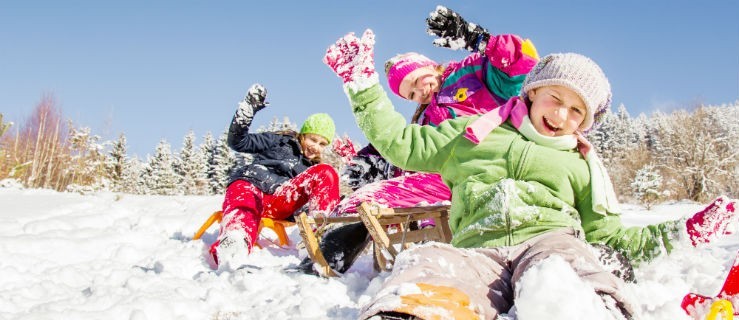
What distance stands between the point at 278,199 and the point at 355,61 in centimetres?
254

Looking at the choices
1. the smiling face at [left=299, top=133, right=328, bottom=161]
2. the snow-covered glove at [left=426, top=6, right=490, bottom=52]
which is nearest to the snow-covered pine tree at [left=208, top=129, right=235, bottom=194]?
the smiling face at [left=299, top=133, right=328, bottom=161]

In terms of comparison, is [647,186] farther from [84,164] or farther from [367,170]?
[84,164]

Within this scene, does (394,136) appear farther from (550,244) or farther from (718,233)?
(718,233)

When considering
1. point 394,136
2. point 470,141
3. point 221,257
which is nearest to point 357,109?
point 394,136

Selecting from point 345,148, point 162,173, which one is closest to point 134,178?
point 162,173

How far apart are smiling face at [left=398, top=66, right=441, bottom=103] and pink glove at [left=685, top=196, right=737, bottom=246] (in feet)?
5.48

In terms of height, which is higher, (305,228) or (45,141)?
(45,141)

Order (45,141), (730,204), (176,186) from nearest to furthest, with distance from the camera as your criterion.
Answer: (730,204)
(45,141)
(176,186)

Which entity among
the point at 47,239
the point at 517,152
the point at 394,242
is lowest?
the point at 47,239

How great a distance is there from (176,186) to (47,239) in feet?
112

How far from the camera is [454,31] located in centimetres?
277

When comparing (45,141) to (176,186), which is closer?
(45,141)

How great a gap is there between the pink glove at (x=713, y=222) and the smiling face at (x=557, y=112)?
52 centimetres

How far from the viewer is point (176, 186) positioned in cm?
3600
